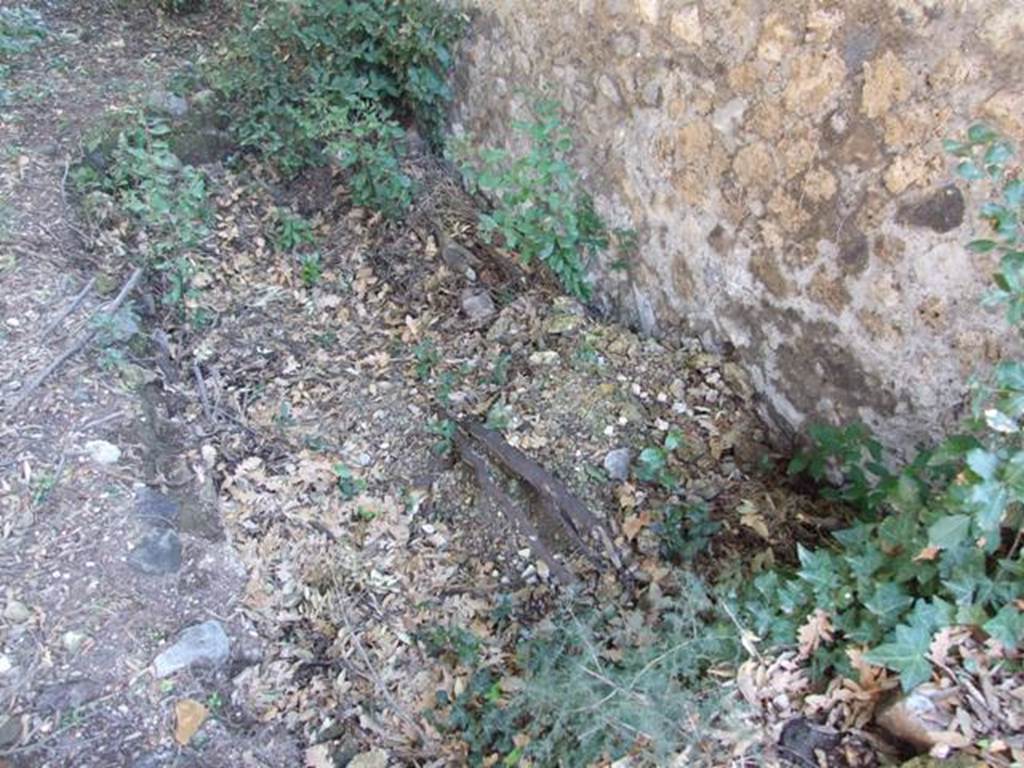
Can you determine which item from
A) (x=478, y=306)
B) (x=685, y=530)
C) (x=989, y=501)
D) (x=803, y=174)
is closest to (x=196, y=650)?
(x=685, y=530)

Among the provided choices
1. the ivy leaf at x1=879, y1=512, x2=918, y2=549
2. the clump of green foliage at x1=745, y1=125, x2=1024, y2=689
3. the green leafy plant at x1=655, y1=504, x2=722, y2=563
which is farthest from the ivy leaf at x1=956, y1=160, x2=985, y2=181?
the green leafy plant at x1=655, y1=504, x2=722, y2=563

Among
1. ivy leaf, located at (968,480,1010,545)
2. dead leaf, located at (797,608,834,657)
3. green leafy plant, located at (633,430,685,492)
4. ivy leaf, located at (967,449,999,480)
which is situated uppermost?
ivy leaf, located at (967,449,999,480)

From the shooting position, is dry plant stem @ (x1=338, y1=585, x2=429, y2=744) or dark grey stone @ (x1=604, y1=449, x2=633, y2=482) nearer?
dry plant stem @ (x1=338, y1=585, x2=429, y2=744)

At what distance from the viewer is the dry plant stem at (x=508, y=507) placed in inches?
124

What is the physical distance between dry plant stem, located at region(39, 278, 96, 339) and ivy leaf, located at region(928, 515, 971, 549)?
10.5 feet

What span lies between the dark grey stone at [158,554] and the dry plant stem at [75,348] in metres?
0.74

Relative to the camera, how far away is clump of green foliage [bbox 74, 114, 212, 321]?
4059 millimetres

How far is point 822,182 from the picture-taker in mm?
2838

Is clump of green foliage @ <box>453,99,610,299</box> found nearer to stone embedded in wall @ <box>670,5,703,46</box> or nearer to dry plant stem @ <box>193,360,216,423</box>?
stone embedded in wall @ <box>670,5,703,46</box>

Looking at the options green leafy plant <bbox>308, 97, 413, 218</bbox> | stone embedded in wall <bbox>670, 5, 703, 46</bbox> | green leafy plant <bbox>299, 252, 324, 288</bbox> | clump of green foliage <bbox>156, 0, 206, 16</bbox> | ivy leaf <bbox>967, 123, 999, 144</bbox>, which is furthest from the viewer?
clump of green foliage <bbox>156, 0, 206, 16</bbox>

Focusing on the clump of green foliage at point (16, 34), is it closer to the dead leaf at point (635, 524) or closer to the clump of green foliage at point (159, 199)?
the clump of green foliage at point (159, 199)

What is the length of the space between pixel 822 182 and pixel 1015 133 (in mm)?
606

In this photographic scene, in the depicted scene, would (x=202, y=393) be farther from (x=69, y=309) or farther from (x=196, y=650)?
(x=196, y=650)

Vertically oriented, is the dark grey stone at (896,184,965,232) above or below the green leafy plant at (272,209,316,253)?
above
